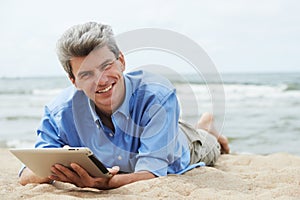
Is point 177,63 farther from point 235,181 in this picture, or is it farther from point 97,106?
point 235,181

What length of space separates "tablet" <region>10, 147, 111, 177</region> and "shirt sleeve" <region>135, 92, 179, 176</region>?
0.24 m

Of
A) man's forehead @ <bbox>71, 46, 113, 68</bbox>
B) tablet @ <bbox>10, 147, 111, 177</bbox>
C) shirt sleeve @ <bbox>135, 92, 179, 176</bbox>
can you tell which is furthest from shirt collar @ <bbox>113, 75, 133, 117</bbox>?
tablet @ <bbox>10, 147, 111, 177</bbox>

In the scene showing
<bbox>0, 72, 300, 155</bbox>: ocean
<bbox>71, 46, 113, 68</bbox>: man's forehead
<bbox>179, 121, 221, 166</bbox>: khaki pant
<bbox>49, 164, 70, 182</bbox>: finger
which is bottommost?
<bbox>0, 72, 300, 155</bbox>: ocean

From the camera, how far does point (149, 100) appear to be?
8.29ft

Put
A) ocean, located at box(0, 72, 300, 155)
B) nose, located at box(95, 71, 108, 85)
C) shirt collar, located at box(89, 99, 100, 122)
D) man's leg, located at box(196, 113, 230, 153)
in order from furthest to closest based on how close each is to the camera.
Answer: ocean, located at box(0, 72, 300, 155), man's leg, located at box(196, 113, 230, 153), shirt collar, located at box(89, 99, 100, 122), nose, located at box(95, 71, 108, 85)

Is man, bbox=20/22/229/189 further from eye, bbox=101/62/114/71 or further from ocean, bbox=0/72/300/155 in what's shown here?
ocean, bbox=0/72/300/155

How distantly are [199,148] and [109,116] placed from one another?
0.94m

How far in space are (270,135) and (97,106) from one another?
162 inches

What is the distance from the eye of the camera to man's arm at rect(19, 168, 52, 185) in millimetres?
2568

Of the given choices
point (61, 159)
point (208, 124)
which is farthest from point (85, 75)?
point (208, 124)

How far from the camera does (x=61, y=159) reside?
2.22 meters

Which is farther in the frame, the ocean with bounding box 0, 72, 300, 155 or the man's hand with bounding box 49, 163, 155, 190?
the ocean with bounding box 0, 72, 300, 155

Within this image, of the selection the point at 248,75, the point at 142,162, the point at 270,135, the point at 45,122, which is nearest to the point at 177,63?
the point at 142,162

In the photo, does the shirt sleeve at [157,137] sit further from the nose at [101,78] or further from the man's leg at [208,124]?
the man's leg at [208,124]
